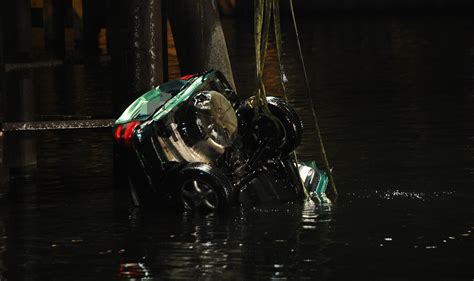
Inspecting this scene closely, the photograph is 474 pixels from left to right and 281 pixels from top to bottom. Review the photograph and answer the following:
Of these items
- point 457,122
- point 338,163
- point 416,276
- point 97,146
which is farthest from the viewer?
point 457,122

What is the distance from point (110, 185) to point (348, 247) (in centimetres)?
357

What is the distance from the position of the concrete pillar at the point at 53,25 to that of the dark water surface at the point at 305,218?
32.3ft

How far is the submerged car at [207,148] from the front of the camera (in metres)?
11.5

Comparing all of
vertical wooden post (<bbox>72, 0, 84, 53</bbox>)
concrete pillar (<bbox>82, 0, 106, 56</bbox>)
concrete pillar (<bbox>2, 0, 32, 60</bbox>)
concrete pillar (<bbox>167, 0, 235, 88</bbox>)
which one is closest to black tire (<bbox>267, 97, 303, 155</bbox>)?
concrete pillar (<bbox>167, 0, 235, 88</bbox>)

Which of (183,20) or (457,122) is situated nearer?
(183,20)

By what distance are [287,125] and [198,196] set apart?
1.15 meters

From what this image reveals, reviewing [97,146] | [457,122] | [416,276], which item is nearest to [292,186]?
[416,276]

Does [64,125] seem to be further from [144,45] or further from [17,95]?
[17,95]

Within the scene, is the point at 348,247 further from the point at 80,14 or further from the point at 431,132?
the point at 80,14

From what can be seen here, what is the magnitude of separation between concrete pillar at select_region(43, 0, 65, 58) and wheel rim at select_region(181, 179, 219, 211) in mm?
18709

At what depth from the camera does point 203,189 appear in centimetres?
1146

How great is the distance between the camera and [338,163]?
46.1 ft

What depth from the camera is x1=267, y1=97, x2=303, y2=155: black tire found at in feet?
40.1

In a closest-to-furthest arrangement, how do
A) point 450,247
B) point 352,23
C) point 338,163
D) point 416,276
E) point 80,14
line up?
point 416,276, point 450,247, point 338,163, point 80,14, point 352,23
